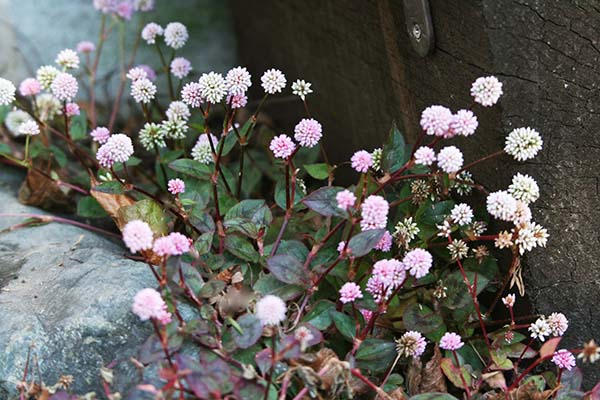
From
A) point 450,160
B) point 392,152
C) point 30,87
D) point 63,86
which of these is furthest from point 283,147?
point 30,87

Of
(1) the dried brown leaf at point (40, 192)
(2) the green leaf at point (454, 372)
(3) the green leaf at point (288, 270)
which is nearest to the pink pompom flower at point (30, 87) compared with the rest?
(1) the dried brown leaf at point (40, 192)

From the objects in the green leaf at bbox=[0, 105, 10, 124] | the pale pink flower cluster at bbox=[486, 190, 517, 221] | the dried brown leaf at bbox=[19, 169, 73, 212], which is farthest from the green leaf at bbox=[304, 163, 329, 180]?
the green leaf at bbox=[0, 105, 10, 124]

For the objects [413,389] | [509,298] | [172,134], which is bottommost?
[413,389]

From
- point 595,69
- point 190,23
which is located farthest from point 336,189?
point 190,23

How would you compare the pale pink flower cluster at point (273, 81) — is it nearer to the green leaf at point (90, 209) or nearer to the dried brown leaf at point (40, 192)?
the green leaf at point (90, 209)

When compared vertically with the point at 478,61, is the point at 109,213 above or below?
below

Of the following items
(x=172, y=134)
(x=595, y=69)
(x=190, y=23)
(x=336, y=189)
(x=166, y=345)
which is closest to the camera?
(x=166, y=345)

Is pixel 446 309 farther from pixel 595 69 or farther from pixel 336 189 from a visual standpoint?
pixel 595 69

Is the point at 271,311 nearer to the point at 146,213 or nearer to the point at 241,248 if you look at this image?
the point at 241,248
